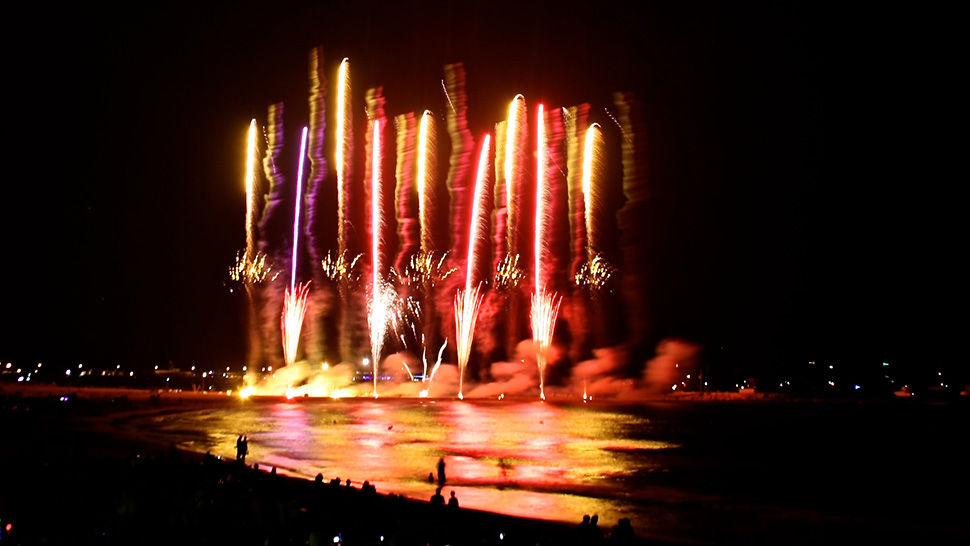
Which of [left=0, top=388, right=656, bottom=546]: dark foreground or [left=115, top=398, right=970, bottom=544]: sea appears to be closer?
[left=0, top=388, right=656, bottom=546]: dark foreground

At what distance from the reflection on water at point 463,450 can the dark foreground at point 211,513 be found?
3.91m

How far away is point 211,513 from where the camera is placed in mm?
7461

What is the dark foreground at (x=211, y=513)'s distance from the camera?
6988 millimetres

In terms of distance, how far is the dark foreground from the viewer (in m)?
6.99

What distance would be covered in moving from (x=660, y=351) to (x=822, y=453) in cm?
6531

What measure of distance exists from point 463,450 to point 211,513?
59.5 ft

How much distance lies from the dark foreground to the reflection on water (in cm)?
391

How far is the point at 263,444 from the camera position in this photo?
82.2 ft

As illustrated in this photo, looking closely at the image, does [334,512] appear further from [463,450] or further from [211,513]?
[463,450]

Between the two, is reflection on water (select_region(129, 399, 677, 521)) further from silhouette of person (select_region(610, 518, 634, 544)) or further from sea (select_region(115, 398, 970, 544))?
silhouette of person (select_region(610, 518, 634, 544))

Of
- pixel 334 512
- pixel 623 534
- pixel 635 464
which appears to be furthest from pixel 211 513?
pixel 635 464

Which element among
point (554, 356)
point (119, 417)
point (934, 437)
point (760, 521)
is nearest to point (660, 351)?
point (554, 356)

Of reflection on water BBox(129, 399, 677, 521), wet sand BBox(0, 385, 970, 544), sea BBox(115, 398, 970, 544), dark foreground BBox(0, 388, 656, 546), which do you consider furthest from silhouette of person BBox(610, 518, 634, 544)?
Answer: reflection on water BBox(129, 399, 677, 521)

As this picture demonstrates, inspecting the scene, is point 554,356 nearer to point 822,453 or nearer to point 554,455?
point 822,453
